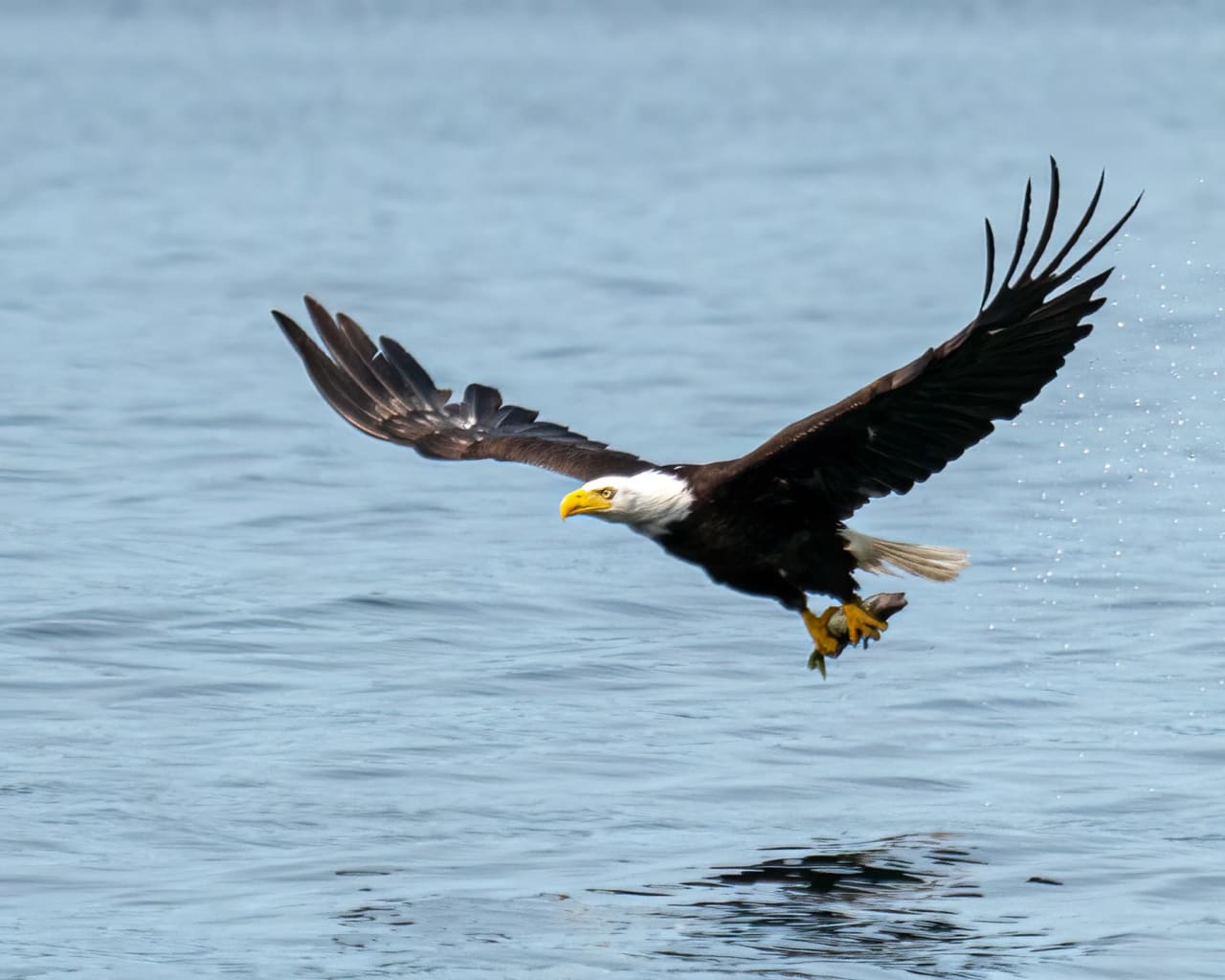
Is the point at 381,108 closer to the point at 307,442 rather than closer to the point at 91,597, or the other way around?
the point at 307,442

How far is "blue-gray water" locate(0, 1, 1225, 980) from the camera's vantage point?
908cm

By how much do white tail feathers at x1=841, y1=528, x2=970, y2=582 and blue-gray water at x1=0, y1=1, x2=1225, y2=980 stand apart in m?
0.95

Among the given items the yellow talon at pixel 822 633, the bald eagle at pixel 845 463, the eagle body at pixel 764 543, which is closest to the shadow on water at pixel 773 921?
the yellow talon at pixel 822 633

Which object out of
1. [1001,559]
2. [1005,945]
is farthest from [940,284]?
[1005,945]

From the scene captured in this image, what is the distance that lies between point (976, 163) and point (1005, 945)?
33.3 meters

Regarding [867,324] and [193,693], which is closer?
[193,693]

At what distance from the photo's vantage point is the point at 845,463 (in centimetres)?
925

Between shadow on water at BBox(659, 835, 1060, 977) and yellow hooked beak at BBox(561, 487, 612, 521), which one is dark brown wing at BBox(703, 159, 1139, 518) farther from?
shadow on water at BBox(659, 835, 1060, 977)

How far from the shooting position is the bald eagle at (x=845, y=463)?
8.50 meters

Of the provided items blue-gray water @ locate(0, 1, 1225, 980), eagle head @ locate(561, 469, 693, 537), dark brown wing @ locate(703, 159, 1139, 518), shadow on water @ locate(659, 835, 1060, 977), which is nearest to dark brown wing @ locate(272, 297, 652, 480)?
eagle head @ locate(561, 469, 693, 537)

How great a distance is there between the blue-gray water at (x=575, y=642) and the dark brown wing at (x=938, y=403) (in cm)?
141

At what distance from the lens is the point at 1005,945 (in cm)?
877

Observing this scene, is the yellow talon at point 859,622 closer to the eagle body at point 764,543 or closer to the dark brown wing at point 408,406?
the eagle body at point 764,543

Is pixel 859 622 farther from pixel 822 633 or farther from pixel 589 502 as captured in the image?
pixel 589 502
